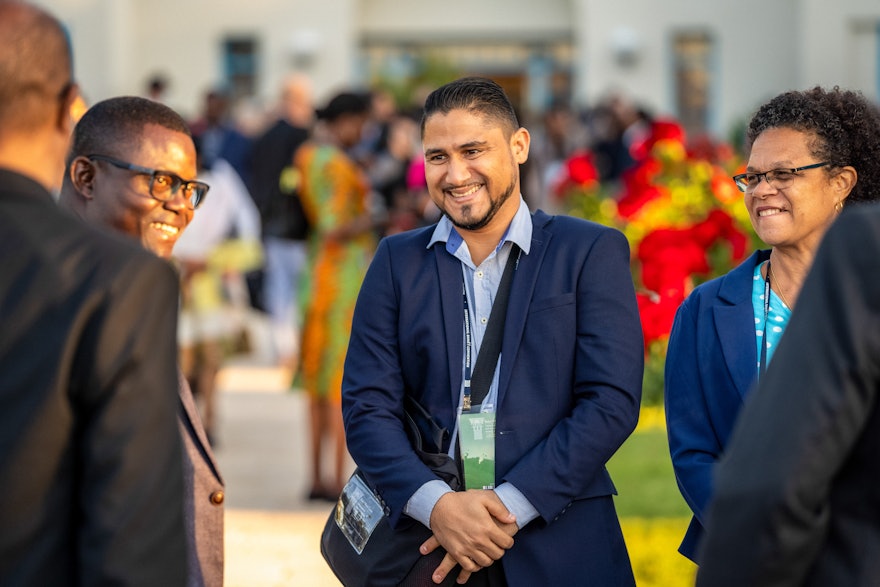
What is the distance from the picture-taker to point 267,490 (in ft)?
26.3

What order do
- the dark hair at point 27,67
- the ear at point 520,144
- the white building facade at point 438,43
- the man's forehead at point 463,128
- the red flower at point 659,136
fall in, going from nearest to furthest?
the dark hair at point 27,67 < the man's forehead at point 463,128 < the ear at point 520,144 < the red flower at point 659,136 < the white building facade at point 438,43

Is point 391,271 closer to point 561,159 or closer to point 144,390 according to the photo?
point 144,390

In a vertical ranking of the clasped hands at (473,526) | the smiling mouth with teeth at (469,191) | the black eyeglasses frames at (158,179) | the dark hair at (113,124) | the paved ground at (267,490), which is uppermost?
the dark hair at (113,124)

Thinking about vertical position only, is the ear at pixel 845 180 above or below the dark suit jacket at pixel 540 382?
above

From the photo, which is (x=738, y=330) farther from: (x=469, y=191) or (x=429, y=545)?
(x=429, y=545)

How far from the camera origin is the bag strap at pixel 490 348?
3373 millimetres

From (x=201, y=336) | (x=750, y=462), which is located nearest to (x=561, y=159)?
(x=201, y=336)

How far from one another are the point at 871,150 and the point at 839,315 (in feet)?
5.36

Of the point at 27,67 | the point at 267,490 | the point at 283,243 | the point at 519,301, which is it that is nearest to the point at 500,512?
the point at 519,301

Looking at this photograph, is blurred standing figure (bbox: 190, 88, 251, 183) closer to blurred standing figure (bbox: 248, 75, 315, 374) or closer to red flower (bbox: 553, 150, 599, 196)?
blurred standing figure (bbox: 248, 75, 315, 374)

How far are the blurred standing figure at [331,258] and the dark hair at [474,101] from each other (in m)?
3.83

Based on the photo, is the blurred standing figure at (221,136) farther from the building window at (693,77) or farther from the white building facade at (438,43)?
the building window at (693,77)

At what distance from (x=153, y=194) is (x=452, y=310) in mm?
839

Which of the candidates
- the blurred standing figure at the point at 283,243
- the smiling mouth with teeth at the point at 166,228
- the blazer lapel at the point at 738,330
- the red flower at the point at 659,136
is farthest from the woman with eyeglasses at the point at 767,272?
the blurred standing figure at the point at 283,243
